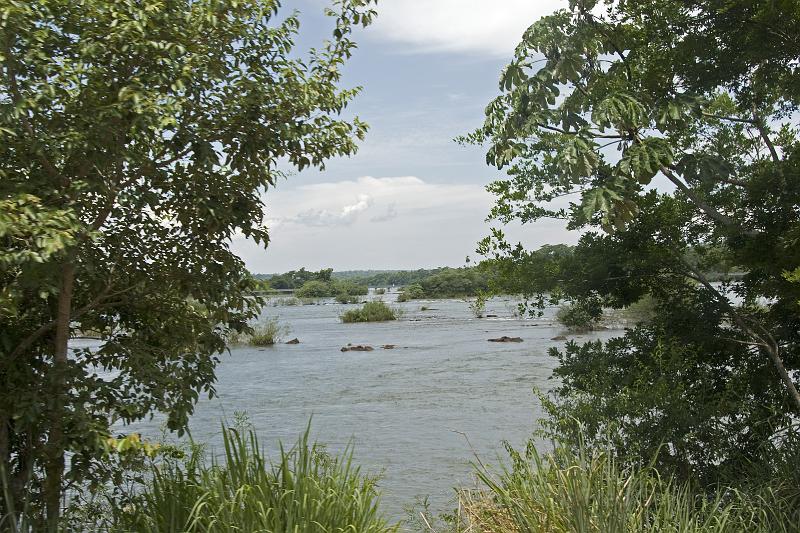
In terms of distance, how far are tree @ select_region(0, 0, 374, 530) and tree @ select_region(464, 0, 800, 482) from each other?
196 centimetres

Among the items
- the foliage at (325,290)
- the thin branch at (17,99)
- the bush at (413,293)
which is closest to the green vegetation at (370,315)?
the bush at (413,293)

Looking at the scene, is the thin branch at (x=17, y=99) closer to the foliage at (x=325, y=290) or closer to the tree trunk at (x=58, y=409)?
the tree trunk at (x=58, y=409)

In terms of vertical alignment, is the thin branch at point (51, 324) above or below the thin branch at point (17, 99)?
below

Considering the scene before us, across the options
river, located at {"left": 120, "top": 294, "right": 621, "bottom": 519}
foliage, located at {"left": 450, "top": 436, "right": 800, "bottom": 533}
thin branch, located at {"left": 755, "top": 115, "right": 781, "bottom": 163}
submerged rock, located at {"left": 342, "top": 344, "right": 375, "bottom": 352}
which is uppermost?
thin branch, located at {"left": 755, "top": 115, "right": 781, "bottom": 163}

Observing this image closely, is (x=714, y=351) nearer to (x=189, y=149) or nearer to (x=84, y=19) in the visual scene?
(x=189, y=149)

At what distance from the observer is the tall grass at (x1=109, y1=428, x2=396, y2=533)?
4.60 meters

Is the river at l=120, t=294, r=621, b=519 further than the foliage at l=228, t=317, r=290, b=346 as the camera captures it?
No

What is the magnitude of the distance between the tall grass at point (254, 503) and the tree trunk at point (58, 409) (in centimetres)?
43

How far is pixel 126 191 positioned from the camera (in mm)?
4883

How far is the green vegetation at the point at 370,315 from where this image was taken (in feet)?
168

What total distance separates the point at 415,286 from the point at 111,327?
287 feet

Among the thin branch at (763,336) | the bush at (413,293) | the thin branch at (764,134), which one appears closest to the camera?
the thin branch at (763,336)

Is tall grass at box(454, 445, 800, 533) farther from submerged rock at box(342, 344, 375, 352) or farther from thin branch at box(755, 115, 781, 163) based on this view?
submerged rock at box(342, 344, 375, 352)

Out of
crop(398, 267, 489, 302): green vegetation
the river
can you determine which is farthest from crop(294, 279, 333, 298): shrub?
the river
